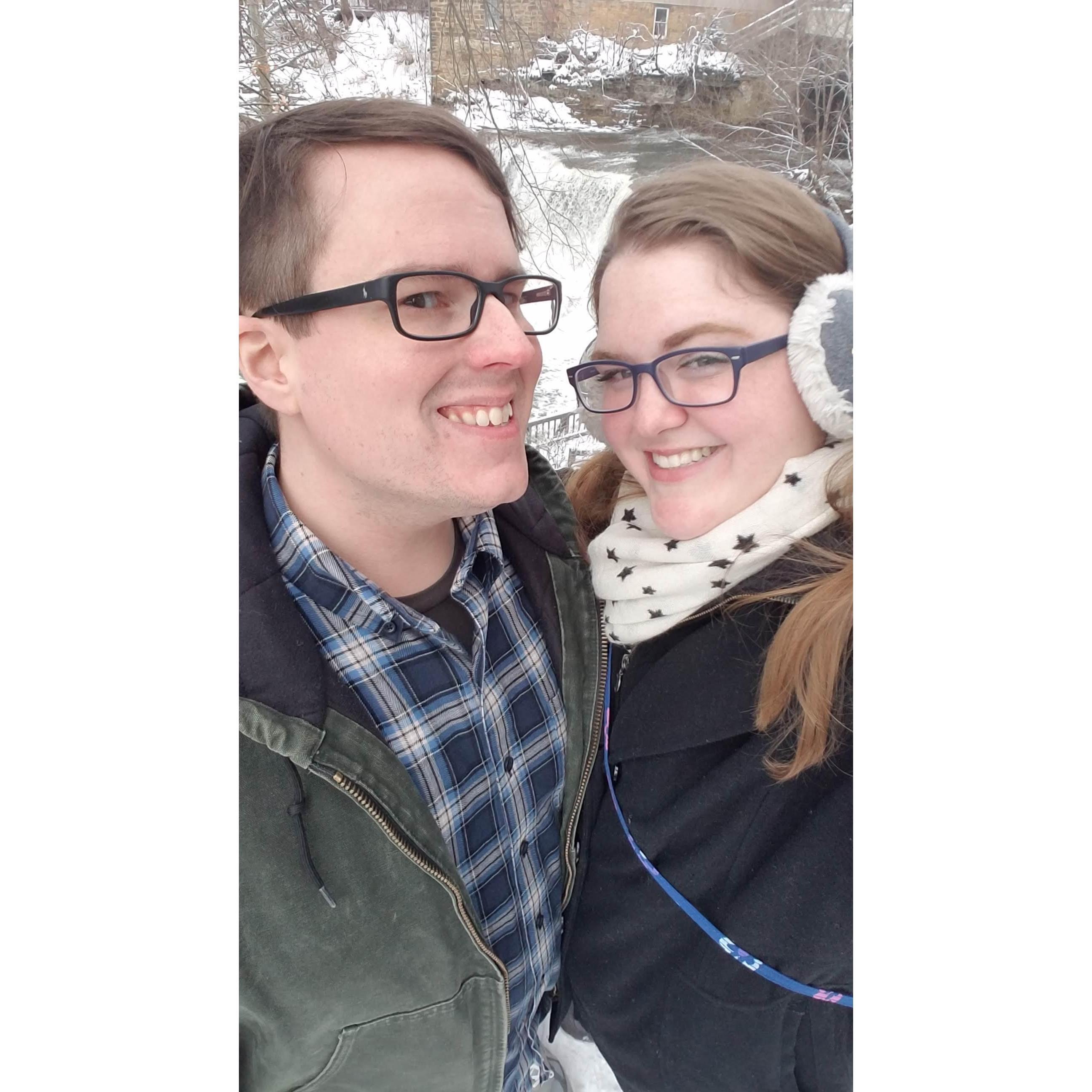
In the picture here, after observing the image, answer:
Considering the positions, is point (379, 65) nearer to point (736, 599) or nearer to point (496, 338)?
point (496, 338)

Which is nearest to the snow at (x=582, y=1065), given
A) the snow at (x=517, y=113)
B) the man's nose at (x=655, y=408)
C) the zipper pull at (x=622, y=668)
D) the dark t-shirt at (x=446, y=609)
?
the zipper pull at (x=622, y=668)

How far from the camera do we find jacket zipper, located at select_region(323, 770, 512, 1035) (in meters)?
0.75

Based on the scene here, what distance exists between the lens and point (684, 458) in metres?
0.92

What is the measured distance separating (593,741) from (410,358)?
2.15 feet

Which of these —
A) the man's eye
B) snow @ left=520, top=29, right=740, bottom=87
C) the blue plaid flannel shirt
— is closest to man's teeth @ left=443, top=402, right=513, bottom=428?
the man's eye

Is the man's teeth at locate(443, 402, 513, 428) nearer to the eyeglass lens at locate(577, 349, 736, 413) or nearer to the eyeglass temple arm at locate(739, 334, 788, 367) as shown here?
the eyeglass lens at locate(577, 349, 736, 413)

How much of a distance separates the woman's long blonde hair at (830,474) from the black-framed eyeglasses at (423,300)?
0.26m
